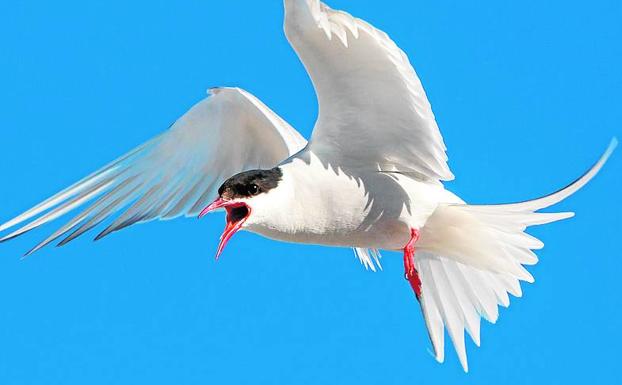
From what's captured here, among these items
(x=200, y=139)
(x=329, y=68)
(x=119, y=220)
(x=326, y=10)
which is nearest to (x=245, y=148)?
(x=200, y=139)

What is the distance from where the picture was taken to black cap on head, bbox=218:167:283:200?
236 inches

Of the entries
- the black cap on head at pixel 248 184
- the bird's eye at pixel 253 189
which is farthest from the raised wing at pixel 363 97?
the bird's eye at pixel 253 189

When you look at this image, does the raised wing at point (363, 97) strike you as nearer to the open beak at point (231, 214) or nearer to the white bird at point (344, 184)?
the white bird at point (344, 184)

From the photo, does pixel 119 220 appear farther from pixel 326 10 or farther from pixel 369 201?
pixel 326 10

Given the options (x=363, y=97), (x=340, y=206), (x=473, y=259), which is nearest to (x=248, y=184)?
(x=340, y=206)

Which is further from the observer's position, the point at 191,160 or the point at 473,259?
the point at 191,160

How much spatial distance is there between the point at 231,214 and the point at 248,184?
0.17m

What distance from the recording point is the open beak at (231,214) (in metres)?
5.94

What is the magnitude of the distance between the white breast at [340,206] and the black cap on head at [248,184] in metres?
0.04

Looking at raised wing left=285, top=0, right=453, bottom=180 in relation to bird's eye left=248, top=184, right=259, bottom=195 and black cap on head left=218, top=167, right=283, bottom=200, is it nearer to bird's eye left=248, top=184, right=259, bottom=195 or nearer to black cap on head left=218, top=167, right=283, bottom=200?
black cap on head left=218, top=167, right=283, bottom=200

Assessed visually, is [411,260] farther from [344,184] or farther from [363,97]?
[363,97]

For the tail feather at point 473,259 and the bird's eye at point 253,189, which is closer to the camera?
the bird's eye at point 253,189

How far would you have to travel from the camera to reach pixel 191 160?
7957 mm

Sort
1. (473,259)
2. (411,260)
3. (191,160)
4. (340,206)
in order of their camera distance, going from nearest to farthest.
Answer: (340,206) < (411,260) < (473,259) < (191,160)
